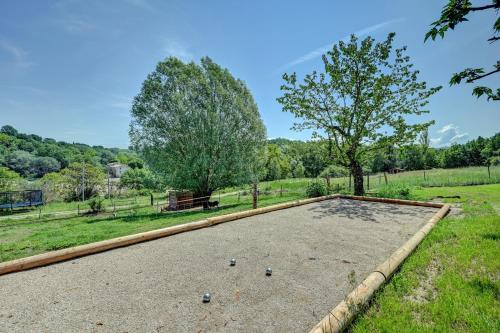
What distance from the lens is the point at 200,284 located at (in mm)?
3527

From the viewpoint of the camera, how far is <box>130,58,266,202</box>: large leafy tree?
50.2 ft

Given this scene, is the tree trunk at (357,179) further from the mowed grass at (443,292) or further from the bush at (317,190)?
the mowed grass at (443,292)

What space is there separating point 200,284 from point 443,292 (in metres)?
3.40

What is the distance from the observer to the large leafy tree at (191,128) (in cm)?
1531

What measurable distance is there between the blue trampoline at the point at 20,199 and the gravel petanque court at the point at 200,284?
79.1 feet

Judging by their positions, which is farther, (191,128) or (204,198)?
(204,198)

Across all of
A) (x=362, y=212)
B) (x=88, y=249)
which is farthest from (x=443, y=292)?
(x=88, y=249)

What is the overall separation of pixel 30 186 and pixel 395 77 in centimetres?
3643

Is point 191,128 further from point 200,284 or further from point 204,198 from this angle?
point 200,284

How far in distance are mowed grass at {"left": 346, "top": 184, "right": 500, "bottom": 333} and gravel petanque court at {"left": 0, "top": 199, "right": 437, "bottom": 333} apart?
0.49 m

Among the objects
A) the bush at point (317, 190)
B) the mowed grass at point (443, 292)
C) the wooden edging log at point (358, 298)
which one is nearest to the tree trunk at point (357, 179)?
the bush at point (317, 190)

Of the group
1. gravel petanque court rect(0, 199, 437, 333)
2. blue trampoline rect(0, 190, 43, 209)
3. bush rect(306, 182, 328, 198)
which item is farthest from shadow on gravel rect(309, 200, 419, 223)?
blue trampoline rect(0, 190, 43, 209)

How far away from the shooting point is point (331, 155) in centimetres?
1552

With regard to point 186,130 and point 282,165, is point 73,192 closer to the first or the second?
point 186,130
